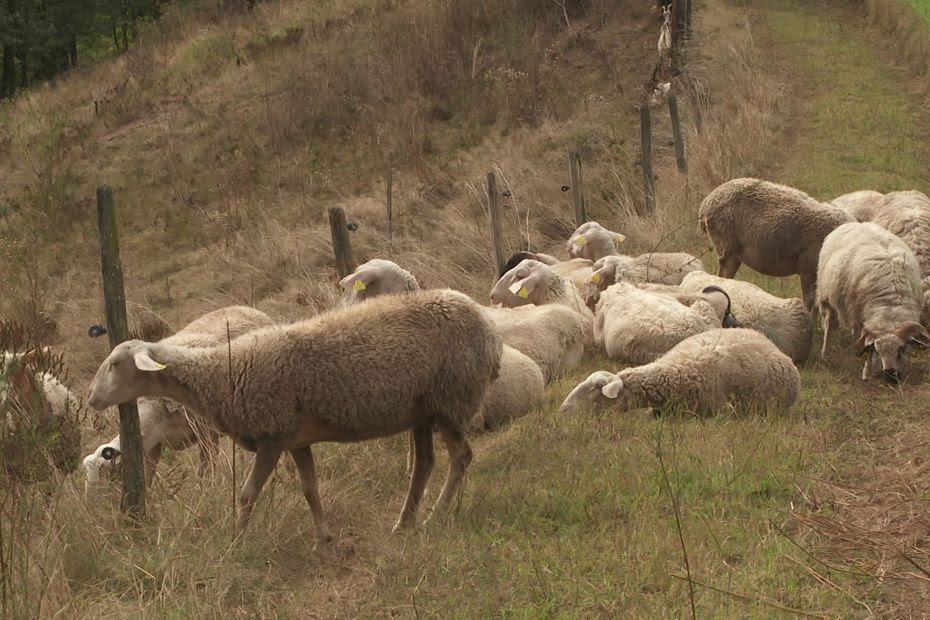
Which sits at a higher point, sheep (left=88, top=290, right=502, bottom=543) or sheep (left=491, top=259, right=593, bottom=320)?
sheep (left=88, top=290, right=502, bottom=543)

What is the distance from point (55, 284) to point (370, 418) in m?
15.4

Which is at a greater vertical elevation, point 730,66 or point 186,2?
point 186,2

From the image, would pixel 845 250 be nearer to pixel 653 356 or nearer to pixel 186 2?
pixel 653 356

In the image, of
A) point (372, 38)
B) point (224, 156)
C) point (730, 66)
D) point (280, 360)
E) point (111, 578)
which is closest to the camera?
point (111, 578)

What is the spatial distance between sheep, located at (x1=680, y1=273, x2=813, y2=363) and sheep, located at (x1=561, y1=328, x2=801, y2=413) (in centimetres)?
121

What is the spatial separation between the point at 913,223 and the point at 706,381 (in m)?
3.69

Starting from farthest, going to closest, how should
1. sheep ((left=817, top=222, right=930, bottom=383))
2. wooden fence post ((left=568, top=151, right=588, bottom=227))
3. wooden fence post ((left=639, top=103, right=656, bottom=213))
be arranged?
wooden fence post ((left=639, top=103, right=656, bottom=213))
wooden fence post ((left=568, top=151, right=588, bottom=227))
sheep ((left=817, top=222, right=930, bottom=383))

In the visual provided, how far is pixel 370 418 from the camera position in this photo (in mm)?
6000

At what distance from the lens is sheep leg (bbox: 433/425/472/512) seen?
6.29m

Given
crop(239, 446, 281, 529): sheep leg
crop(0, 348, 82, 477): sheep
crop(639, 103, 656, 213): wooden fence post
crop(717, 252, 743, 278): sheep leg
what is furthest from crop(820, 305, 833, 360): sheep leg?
crop(639, 103, 656, 213): wooden fence post

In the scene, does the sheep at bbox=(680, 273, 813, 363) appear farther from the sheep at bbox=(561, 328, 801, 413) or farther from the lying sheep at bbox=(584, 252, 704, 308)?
the lying sheep at bbox=(584, 252, 704, 308)

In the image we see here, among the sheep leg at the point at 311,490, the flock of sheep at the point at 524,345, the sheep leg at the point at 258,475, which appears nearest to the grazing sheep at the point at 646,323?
the flock of sheep at the point at 524,345

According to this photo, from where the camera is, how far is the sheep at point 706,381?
767 centimetres

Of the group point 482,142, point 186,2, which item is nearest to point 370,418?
point 482,142
